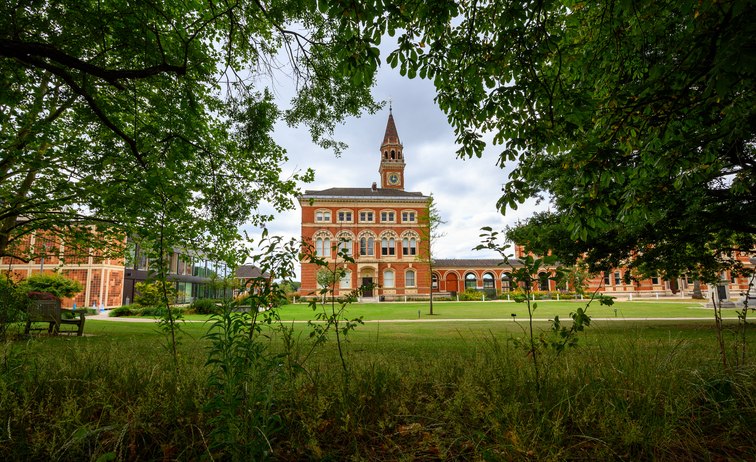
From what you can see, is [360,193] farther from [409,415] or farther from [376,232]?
[409,415]

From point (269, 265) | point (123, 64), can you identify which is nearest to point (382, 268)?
point (123, 64)

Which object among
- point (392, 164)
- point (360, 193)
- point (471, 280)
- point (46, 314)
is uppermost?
point (392, 164)

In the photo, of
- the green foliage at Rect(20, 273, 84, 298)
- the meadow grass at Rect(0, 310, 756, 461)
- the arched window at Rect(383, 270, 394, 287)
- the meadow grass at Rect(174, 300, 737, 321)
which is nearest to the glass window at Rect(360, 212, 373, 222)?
the arched window at Rect(383, 270, 394, 287)

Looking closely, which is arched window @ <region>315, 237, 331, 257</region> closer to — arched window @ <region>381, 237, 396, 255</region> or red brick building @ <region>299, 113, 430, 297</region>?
red brick building @ <region>299, 113, 430, 297</region>

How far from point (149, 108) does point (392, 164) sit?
155 feet

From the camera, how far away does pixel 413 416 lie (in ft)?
8.96

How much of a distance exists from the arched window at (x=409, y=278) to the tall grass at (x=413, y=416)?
137 ft

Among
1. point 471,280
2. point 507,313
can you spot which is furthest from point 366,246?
point 507,313

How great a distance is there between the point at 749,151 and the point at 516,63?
8.70 metres

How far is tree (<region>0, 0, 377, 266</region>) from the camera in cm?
526

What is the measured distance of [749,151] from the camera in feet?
28.5

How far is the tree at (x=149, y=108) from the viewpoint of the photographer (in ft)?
17.3

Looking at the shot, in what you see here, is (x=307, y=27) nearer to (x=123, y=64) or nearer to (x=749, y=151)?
(x=123, y=64)

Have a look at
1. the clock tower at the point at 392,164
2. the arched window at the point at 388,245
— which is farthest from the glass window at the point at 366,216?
the clock tower at the point at 392,164
